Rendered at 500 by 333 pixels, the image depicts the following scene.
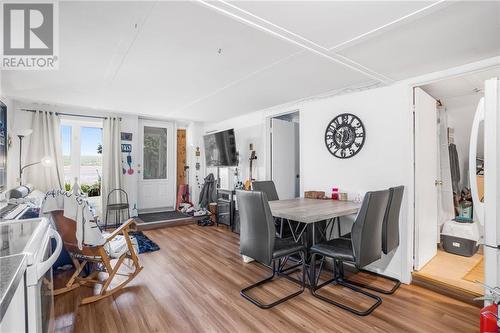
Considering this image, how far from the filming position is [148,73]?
275cm

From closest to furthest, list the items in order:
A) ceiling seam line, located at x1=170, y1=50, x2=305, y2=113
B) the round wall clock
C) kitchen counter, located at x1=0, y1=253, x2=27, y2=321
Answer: kitchen counter, located at x1=0, y1=253, x2=27, y2=321 → ceiling seam line, located at x1=170, y1=50, x2=305, y2=113 → the round wall clock

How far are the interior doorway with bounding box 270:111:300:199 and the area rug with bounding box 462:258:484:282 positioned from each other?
2.73 metres

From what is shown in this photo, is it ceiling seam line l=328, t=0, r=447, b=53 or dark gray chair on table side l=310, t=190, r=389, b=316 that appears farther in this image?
dark gray chair on table side l=310, t=190, r=389, b=316

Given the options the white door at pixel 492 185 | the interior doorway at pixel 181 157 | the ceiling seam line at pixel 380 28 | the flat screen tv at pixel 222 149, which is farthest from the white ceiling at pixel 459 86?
the interior doorway at pixel 181 157

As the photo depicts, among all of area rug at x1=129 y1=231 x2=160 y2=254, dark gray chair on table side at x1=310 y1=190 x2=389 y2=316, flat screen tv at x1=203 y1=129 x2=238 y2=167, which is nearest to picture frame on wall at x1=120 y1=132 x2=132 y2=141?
flat screen tv at x1=203 y1=129 x2=238 y2=167

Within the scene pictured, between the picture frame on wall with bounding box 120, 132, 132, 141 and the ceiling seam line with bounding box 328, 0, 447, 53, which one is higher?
the ceiling seam line with bounding box 328, 0, 447, 53

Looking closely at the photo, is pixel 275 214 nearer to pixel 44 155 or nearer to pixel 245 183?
pixel 245 183

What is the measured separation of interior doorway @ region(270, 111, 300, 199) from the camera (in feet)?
15.0

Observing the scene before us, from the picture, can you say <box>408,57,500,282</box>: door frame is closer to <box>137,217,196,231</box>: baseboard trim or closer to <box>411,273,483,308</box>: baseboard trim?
<box>411,273,483,308</box>: baseboard trim

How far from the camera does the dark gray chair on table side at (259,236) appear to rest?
6.90ft

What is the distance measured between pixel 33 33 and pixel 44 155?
Answer: 334cm

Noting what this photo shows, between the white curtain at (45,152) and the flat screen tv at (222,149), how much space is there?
2.85 m

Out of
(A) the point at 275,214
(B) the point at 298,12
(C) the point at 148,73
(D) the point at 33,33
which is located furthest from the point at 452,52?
A: (D) the point at 33,33

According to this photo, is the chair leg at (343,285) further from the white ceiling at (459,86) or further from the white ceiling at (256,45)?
the white ceiling at (459,86)
